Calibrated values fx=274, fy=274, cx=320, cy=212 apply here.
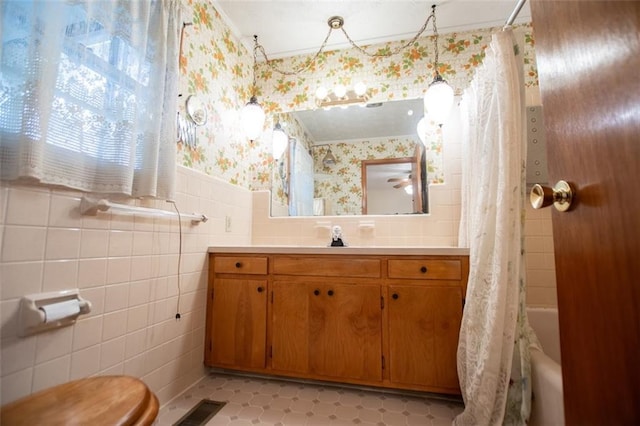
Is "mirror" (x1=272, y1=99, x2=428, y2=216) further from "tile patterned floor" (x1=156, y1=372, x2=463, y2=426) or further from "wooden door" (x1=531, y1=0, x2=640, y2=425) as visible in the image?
"wooden door" (x1=531, y1=0, x2=640, y2=425)

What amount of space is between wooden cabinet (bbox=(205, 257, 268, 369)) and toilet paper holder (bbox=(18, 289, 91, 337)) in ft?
2.55

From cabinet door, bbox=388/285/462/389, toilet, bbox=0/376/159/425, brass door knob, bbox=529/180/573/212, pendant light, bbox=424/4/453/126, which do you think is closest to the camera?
brass door knob, bbox=529/180/573/212

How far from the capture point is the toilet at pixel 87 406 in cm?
62

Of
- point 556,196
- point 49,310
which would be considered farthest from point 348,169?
point 49,310

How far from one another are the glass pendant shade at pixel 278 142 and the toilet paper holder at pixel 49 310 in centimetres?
162

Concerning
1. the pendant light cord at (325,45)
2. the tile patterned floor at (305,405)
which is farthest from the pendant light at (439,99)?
the tile patterned floor at (305,405)

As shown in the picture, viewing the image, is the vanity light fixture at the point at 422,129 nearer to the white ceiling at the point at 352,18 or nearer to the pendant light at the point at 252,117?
the white ceiling at the point at 352,18

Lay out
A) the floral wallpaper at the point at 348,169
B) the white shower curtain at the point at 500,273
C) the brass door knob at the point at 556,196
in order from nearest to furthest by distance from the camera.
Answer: the brass door knob at the point at 556,196
the white shower curtain at the point at 500,273
the floral wallpaper at the point at 348,169

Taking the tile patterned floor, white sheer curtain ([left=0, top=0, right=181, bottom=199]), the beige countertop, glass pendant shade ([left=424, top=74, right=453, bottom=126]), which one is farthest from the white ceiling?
the tile patterned floor

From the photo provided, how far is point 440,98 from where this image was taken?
1.86m

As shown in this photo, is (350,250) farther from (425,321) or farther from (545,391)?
(545,391)

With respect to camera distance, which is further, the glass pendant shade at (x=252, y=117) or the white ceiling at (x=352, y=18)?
the glass pendant shade at (x=252, y=117)

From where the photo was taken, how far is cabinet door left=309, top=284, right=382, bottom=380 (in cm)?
151

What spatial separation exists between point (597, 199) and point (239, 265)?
1645mm
